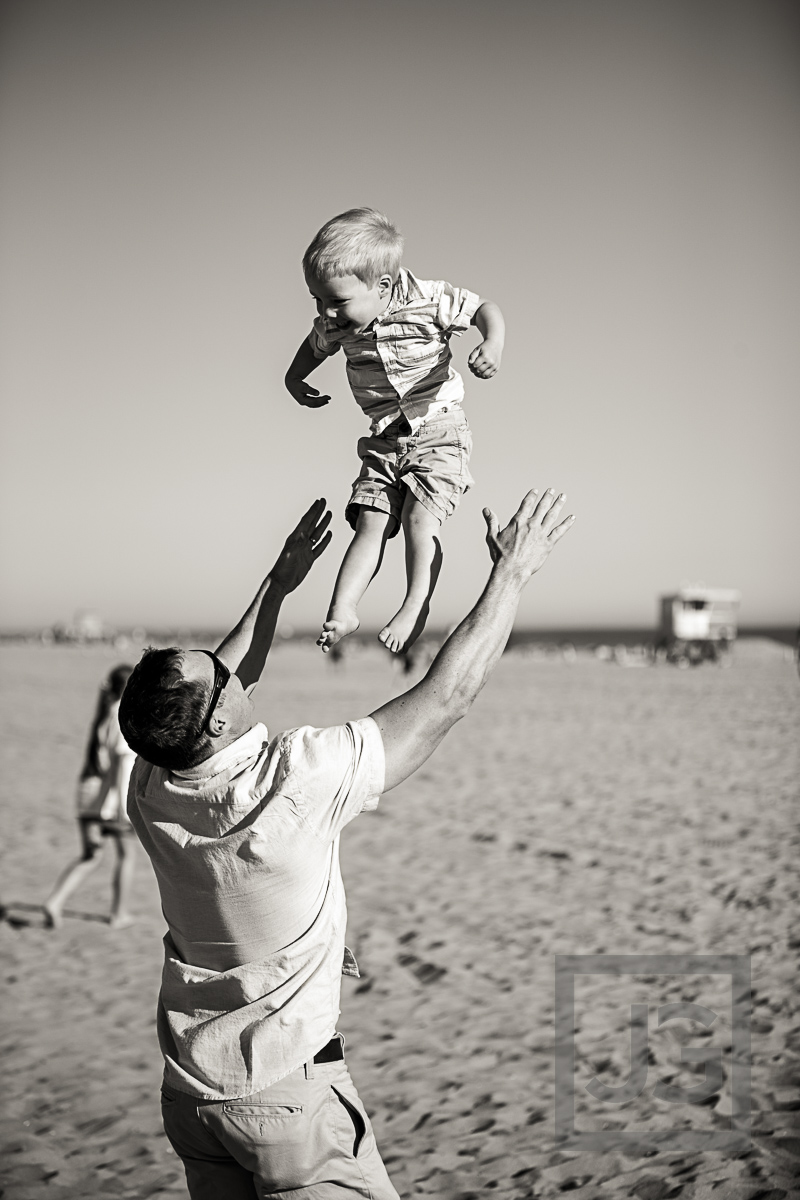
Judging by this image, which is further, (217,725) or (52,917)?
(52,917)

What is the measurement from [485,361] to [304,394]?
61 centimetres

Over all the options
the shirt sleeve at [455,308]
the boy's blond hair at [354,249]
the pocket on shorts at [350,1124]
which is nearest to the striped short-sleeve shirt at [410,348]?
the shirt sleeve at [455,308]

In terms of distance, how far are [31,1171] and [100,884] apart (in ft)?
13.7

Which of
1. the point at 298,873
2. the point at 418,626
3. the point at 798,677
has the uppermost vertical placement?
the point at 418,626

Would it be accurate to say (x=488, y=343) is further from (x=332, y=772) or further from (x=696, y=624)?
(x=696, y=624)

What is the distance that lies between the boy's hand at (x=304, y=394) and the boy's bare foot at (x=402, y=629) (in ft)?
2.06

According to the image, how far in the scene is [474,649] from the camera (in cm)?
224

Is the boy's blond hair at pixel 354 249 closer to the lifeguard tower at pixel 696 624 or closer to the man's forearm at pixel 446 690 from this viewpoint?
the man's forearm at pixel 446 690

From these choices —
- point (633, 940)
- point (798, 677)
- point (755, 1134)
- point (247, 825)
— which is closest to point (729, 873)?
point (633, 940)

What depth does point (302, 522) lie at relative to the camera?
2.94 meters

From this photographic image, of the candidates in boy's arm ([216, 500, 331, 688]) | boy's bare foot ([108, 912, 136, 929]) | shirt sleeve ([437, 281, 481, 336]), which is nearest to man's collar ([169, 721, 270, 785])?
boy's arm ([216, 500, 331, 688])

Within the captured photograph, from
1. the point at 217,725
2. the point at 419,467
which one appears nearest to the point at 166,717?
the point at 217,725

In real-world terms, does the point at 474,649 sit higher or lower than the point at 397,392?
lower

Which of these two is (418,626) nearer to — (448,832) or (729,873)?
(729,873)
